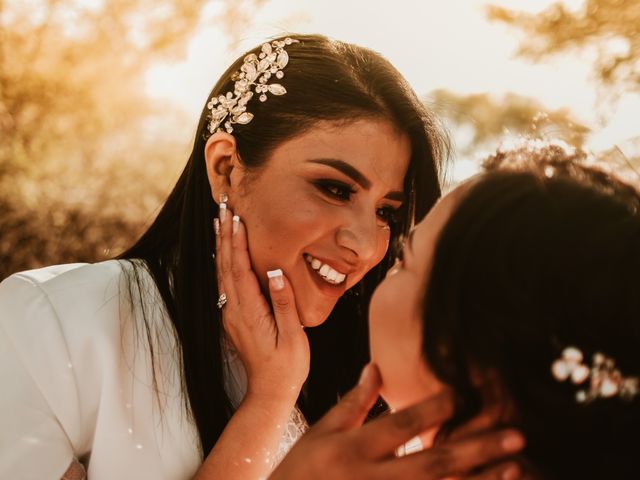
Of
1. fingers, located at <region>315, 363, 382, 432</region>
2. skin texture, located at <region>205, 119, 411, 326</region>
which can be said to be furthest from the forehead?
fingers, located at <region>315, 363, 382, 432</region>

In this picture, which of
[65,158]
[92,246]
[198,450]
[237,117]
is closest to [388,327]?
[198,450]

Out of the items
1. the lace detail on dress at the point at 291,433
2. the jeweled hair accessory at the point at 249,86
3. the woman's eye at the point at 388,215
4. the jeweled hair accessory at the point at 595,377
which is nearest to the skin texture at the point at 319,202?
the woman's eye at the point at 388,215

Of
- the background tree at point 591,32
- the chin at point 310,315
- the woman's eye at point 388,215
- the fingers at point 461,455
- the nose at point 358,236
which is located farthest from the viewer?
the background tree at point 591,32

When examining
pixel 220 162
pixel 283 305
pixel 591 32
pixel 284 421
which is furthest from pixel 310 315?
pixel 591 32

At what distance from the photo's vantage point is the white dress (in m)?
2.11

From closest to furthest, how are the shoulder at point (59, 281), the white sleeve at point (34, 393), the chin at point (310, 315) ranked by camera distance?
the white sleeve at point (34, 393) → the shoulder at point (59, 281) → the chin at point (310, 315)

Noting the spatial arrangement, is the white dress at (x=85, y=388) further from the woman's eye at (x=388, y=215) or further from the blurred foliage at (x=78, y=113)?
the blurred foliage at (x=78, y=113)

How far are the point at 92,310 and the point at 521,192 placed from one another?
1372mm

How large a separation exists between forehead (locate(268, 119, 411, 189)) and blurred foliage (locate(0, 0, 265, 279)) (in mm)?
4064

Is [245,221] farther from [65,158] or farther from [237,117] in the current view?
[65,158]

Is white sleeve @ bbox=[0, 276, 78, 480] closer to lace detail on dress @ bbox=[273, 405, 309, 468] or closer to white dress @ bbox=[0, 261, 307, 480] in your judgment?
white dress @ bbox=[0, 261, 307, 480]

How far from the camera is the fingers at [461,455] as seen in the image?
128 cm

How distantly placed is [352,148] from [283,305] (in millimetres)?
570

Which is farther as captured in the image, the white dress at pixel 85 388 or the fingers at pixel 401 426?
the white dress at pixel 85 388
